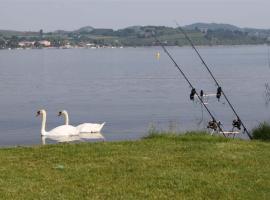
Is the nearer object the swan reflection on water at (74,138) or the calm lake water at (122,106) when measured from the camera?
the swan reflection on water at (74,138)

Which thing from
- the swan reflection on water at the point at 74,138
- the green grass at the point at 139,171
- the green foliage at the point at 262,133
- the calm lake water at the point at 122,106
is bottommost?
the calm lake water at the point at 122,106

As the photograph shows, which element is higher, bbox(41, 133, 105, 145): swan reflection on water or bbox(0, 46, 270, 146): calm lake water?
bbox(41, 133, 105, 145): swan reflection on water

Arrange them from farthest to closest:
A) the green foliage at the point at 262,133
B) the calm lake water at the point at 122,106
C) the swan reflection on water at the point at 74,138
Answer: the calm lake water at the point at 122,106 < the swan reflection on water at the point at 74,138 < the green foliage at the point at 262,133

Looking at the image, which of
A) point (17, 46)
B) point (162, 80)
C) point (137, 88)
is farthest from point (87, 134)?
point (17, 46)

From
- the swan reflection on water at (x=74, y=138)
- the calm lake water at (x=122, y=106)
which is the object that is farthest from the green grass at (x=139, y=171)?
the calm lake water at (x=122, y=106)

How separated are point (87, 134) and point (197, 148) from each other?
9591mm

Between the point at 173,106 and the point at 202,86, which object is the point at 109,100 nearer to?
the point at 173,106

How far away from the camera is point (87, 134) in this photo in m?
19.7

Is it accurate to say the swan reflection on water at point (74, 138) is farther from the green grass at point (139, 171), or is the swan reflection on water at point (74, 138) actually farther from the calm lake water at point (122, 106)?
the green grass at point (139, 171)

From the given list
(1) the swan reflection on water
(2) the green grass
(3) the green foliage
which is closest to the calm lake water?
(1) the swan reflection on water

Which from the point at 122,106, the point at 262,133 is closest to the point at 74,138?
the point at 262,133

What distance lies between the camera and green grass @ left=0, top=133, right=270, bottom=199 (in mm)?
7402

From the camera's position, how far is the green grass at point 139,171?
291 inches

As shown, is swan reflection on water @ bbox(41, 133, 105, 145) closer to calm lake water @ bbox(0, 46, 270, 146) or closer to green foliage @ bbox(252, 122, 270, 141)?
calm lake water @ bbox(0, 46, 270, 146)
